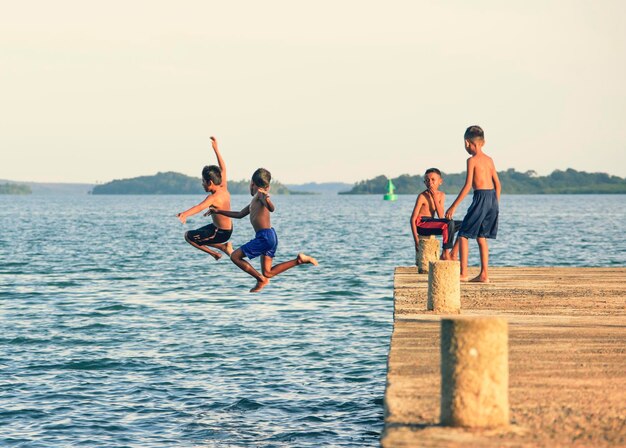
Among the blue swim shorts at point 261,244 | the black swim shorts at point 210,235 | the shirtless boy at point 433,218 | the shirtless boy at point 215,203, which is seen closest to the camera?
the shirtless boy at point 215,203

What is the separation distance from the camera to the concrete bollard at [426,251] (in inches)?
736

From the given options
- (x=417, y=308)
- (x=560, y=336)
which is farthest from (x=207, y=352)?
(x=560, y=336)

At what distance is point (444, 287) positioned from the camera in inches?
517

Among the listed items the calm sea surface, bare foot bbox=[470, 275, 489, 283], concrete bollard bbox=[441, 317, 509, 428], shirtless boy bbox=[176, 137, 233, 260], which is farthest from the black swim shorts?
concrete bollard bbox=[441, 317, 509, 428]

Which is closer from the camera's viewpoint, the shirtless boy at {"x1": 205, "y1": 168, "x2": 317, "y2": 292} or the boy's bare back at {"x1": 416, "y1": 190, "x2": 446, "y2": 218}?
the shirtless boy at {"x1": 205, "y1": 168, "x2": 317, "y2": 292}

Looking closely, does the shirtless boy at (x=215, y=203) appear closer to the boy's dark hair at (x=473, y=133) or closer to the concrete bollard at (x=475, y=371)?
the boy's dark hair at (x=473, y=133)

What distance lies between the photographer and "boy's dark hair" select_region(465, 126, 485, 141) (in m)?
14.9

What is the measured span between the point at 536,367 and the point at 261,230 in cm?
512

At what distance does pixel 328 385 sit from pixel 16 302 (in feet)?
65.8

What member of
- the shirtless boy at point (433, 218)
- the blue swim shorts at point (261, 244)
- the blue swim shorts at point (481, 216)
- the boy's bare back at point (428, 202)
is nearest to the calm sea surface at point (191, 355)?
the shirtless boy at point (433, 218)

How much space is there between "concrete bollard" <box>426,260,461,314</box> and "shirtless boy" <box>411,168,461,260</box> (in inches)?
131

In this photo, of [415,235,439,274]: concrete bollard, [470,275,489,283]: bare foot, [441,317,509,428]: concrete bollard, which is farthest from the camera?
[415,235,439,274]: concrete bollard

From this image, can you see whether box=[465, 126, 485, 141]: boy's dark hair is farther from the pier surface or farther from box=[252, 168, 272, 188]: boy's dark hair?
box=[252, 168, 272, 188]: boy's dark hair

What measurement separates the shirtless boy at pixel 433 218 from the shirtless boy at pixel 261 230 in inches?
150
